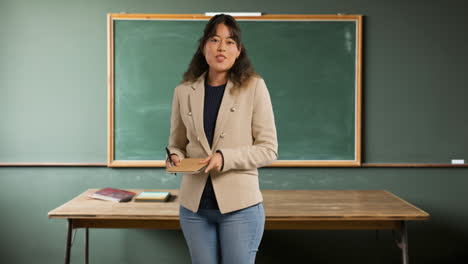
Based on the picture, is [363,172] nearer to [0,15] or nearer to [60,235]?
[60,235]

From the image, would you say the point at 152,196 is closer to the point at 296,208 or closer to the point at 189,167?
the point at 296,208

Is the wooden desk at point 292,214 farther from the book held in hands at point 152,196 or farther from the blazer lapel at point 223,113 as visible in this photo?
the blazer lapel at point 223,113

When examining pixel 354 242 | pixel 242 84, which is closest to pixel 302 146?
pixel 354 242

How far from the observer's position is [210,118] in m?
1.33

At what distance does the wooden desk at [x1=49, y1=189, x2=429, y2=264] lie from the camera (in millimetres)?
1944

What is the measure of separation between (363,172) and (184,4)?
182cm

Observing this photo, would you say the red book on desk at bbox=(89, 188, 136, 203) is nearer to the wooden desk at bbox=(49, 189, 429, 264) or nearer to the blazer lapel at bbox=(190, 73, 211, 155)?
the wooden desk at bbox=(49, 189, 429, 264)

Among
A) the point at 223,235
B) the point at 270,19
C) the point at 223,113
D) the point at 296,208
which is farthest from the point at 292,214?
the point at 270,19

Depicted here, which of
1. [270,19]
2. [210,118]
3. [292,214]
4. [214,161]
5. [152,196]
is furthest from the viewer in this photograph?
[270,19]

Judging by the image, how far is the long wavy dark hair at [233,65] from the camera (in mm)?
1322

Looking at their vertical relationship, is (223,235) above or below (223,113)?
below

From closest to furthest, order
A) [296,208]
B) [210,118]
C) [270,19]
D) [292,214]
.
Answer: [210,118], [292,214], [296,208], [270,19]

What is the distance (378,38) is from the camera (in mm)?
2723

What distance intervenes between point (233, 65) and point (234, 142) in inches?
12.2
